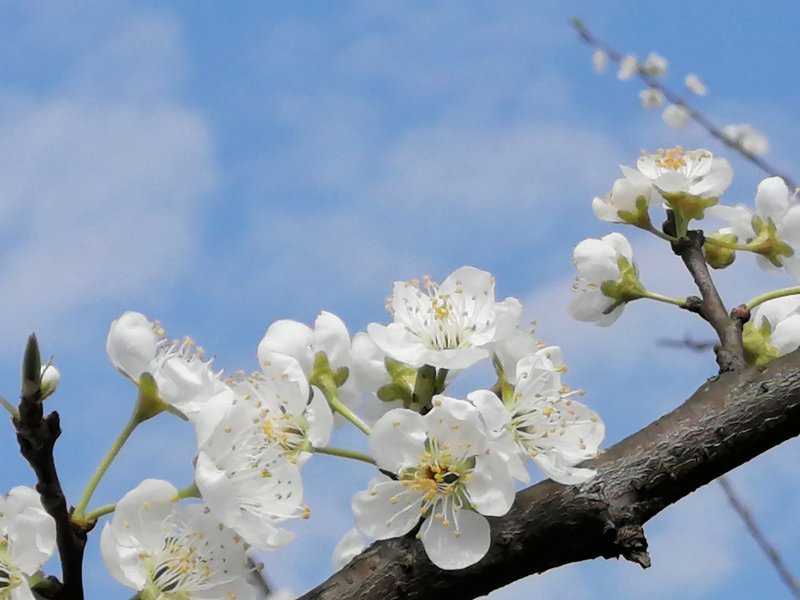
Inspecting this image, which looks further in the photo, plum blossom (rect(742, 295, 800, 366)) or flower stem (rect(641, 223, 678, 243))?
flower stem (rect(641, 223, 678, 243))

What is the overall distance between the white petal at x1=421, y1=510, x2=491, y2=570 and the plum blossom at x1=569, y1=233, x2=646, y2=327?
710 millimetres

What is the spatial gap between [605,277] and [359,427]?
67 centimetres

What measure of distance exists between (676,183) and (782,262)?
29 centimetres

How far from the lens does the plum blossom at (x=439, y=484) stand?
133 cm

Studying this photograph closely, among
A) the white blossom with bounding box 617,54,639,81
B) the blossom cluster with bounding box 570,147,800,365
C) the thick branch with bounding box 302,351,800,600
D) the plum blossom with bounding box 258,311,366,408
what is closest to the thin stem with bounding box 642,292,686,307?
the blossom cluster with bounding box 570,147,800,365

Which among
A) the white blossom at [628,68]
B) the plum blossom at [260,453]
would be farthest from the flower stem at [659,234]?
the white blossom at [628,68]

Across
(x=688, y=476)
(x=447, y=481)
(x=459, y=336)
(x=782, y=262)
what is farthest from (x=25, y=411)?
(x=782, y=262)

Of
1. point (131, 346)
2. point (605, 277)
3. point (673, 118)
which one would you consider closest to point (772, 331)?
point (605, 277)

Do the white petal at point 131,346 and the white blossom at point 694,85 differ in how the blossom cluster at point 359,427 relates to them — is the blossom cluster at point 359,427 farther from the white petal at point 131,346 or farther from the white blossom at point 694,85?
the white blossom at point 694,85

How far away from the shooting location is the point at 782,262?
2.03 metres

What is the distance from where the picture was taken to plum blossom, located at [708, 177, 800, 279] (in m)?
2.03

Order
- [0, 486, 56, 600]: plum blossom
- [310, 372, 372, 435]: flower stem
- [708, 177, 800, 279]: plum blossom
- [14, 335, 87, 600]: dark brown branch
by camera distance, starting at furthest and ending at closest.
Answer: [708, 177, 800, 279]: plum blossom
[310, 372, 372, 435]: flower stem
[0, 486, 56, 600]: plum blossom
[14, 335, 87, 600]: dark brown branch

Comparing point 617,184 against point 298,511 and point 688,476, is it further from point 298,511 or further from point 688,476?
point 298,511

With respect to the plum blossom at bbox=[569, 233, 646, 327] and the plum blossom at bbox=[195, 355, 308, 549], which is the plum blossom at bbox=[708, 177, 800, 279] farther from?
the plum blossom at bbox=[195, 355, 308, 549]
